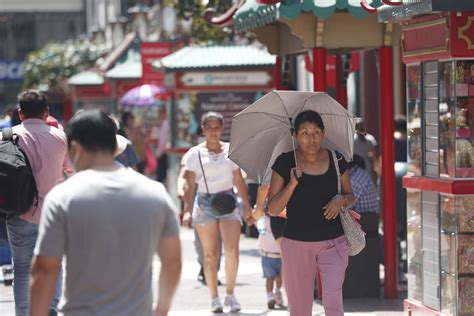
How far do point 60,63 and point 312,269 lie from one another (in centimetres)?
3611

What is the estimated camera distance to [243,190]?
1118 centimetres

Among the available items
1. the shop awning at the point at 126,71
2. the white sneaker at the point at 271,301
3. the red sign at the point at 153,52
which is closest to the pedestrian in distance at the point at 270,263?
the white sneaker at the point at 271,301

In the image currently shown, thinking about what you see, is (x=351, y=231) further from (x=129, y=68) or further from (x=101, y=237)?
(x=129, y=68)

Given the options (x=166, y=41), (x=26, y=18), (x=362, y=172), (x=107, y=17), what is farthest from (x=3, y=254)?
(x=26, y=18)

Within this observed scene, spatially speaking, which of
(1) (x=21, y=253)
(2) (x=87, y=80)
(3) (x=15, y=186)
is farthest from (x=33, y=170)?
(2) (x=87, y=80)

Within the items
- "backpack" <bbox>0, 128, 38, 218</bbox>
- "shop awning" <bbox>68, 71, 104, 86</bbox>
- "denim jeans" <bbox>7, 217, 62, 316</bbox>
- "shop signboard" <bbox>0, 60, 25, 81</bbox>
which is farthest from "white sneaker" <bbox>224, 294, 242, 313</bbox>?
"shop signboard" <bbox>0, 60, 25, 81</bbox>

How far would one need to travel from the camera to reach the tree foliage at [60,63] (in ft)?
139

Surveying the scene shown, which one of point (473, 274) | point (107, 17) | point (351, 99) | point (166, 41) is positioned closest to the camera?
point (473, 274)

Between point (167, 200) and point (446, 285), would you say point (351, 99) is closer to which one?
point (446, 285)

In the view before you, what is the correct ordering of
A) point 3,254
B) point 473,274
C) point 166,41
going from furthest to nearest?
point 166,41
point 3,254
point 473,274

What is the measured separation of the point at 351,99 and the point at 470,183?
1355 centimetres

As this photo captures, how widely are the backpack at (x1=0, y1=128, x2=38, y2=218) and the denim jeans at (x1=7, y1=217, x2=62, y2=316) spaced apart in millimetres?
104

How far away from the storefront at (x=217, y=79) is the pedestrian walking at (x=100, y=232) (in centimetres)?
1424

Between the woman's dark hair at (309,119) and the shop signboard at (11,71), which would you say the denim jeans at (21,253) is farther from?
the shop signboard at (11,71)
